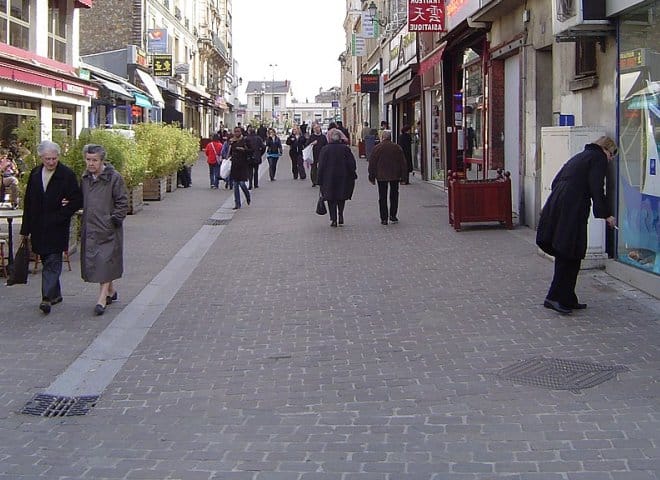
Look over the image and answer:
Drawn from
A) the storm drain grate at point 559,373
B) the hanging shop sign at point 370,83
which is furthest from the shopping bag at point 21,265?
the hanging shop sign at point 370,83

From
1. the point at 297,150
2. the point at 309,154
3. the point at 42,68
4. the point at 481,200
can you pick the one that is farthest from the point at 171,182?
the point at 481,200

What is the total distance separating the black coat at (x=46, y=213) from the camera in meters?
8.16

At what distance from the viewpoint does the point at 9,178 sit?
12.8 m

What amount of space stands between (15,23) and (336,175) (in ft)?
32.7

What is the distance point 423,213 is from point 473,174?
7.97 ft

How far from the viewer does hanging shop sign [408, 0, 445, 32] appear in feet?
64.5

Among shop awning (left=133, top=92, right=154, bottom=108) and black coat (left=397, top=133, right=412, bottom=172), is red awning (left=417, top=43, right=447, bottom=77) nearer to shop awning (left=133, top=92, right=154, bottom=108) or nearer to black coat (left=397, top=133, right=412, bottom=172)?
black coat (left=397, top=133, right=412, bottom=172)

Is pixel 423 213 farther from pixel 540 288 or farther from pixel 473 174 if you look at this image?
pixel 540 288

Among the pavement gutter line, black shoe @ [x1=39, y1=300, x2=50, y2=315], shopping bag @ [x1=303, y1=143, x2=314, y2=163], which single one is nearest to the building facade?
shopping bag @ [x1=303, y1=143, x2=314, y2=163]

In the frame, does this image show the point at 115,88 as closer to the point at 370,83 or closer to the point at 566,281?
the point at 370,83

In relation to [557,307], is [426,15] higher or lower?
higher

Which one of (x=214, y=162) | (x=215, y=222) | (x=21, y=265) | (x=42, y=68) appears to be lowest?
(x=21, y=265)

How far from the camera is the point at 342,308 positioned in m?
8.34

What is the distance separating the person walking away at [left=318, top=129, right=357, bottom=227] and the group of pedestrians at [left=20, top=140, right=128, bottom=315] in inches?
257
